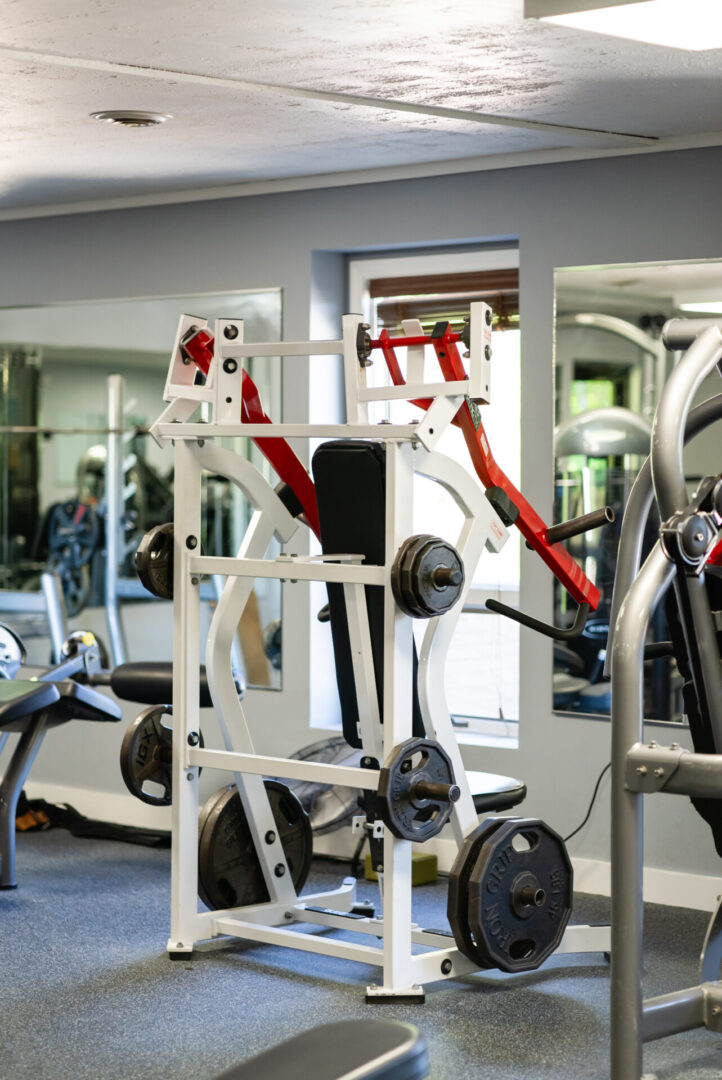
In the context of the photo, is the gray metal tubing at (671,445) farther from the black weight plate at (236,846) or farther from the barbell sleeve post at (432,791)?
the black weight plate at (236,846)

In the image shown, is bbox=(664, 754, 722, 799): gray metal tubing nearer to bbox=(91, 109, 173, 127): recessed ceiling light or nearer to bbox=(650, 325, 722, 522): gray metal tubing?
bbox=(650, 325, 722, 522): gray metal tubing

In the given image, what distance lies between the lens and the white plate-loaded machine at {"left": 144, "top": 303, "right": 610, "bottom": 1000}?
3.75 m

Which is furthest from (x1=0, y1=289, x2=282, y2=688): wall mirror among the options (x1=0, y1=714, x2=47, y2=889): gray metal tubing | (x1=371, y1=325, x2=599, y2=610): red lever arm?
(x1=371, y1=325, x2=599, y2=610): red lever arm

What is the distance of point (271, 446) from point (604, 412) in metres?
1.41

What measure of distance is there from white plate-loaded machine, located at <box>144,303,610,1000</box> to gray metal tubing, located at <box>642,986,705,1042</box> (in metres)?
0.75

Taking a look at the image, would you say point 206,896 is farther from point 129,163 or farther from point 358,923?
point 129,163

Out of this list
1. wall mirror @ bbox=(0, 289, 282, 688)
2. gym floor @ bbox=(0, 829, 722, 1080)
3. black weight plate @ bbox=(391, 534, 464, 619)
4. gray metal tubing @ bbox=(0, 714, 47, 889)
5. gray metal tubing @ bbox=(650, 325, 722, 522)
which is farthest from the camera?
wall mirror @ bbox=(0, 289, 282, 688)

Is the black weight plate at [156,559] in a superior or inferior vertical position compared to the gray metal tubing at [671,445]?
inferior

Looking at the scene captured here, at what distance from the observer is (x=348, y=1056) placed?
1.57 meters

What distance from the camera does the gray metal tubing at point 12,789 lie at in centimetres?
502

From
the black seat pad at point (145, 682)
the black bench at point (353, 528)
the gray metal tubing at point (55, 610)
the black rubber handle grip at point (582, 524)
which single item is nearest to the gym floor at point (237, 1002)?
the black bench at point (353, 528)

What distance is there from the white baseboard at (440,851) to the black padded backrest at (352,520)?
4.68ft

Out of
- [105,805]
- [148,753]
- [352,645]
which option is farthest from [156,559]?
[105,805]

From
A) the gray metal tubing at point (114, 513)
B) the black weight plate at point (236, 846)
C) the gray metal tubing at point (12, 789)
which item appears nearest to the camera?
the black weight plate at point (236, 846)
